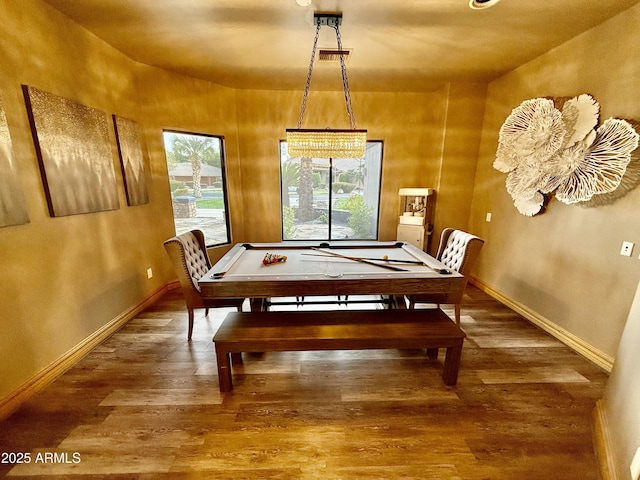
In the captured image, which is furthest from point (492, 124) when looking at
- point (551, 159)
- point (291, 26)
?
point (291, 26)

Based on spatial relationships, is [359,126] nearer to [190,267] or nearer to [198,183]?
[198,183]

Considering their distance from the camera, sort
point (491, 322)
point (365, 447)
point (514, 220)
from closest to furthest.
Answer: point (365, 447) < point (491, 322) < point (514, 220)

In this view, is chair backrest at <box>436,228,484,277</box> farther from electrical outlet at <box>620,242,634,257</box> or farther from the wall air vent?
the wall air vent

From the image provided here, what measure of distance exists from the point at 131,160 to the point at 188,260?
1.50m

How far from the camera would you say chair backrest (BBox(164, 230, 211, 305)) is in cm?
236

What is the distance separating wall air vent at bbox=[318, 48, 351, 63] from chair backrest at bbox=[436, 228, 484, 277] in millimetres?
2288

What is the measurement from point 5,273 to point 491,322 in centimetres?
428

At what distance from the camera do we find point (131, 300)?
304 cm

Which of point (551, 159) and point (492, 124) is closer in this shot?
point (551, 159)

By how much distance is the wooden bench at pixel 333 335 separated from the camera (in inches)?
74.0

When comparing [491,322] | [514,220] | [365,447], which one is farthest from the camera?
[514,220]

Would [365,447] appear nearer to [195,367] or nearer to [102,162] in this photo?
[195,367]

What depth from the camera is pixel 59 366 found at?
2.13 metres

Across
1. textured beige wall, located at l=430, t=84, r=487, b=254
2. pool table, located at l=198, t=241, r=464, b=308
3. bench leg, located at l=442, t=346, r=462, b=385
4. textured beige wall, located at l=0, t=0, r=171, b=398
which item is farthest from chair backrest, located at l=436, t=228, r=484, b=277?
textured beige wall, located at l=0, t=0, r=171, b=398
